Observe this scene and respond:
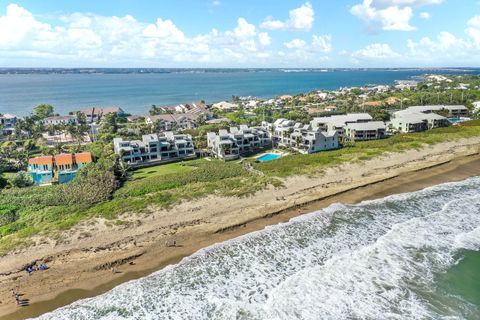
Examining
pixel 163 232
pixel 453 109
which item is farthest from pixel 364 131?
pixel 163 232

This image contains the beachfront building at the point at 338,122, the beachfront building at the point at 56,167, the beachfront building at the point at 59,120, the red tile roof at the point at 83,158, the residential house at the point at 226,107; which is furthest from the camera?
the residential house at the point at 226,107

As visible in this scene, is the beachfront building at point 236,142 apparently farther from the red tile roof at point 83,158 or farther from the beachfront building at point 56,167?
the beachfront building at point 56,167

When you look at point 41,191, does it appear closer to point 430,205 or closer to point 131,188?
point 131,188

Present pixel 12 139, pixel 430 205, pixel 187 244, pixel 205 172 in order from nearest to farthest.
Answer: pixel 187 244
pixel 430 205
pixel 205 172
pixel 12 139

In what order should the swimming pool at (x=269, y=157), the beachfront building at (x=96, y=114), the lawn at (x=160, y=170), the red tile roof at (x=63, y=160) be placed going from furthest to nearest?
1. the beachfront building at (x=96, y=114)
2. the swimming pool at (x=269, y=157)
3. the red tile roof at (x=63, y=160)
4. the lawn at (x=160, y=170)

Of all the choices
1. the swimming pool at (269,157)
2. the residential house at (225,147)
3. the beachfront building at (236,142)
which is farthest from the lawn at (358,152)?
the beachfront building at (236,142)

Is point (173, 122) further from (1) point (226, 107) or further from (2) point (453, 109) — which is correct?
(2) point (453, 109)

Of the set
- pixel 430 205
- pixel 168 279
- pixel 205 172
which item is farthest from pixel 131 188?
pixel 430 205
